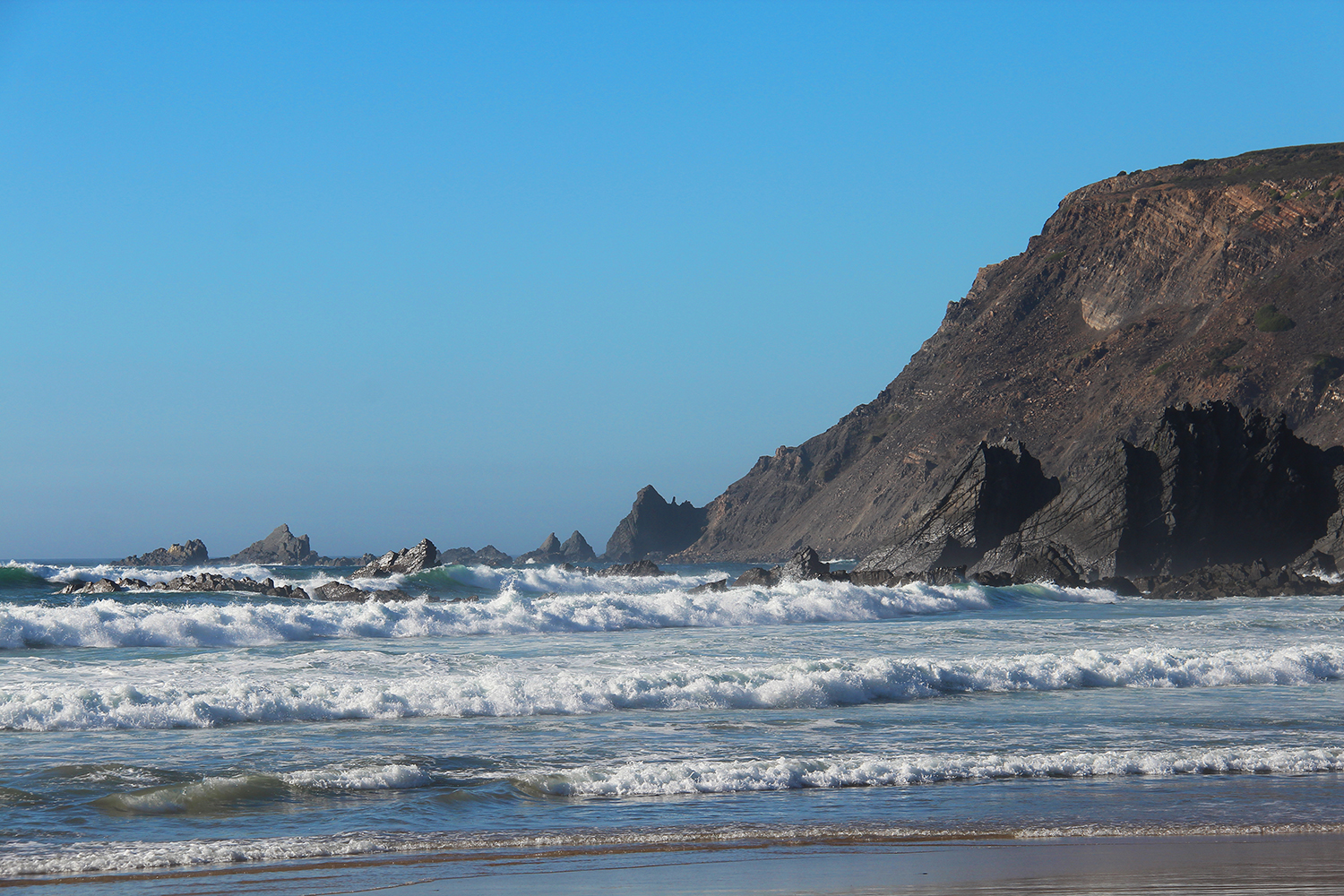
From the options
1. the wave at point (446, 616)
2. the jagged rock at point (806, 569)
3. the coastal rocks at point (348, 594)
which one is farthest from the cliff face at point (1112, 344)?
the coastal rocks at point (348, 594)

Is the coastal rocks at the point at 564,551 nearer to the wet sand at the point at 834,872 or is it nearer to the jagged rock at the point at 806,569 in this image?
the jagged rock at the point at 806,569

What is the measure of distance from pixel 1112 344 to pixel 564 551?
8195cm

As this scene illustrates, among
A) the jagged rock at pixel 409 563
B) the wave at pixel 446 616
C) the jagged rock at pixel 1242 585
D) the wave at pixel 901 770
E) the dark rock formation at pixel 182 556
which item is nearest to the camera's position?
the wave at pixel 901 770

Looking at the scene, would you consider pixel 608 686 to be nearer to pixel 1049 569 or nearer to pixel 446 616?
pixel 446 616

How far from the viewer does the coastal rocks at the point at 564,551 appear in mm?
144000

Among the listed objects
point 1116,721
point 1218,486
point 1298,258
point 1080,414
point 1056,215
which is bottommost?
point 1116,721

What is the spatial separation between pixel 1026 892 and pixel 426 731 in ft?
25.4

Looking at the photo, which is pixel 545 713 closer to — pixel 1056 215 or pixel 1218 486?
pixel 1218 486

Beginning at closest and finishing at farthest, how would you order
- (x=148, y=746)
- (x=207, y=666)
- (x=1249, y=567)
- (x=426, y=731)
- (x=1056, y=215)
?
1. (x=148, y=746)
2. (x=426, y=731)
3. (x=207, y=666)
4. (x=1249, y=567)
5. (x=1056, y=215)

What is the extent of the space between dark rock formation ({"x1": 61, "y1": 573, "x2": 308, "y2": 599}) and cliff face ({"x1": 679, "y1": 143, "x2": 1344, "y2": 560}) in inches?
1473

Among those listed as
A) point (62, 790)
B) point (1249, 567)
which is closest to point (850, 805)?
point (62, 790)

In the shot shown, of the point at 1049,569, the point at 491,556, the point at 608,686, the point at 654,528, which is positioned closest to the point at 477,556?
the point at 491,556

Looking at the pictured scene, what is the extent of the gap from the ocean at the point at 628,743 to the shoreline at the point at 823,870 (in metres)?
0.12

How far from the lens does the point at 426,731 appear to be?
1259cm
